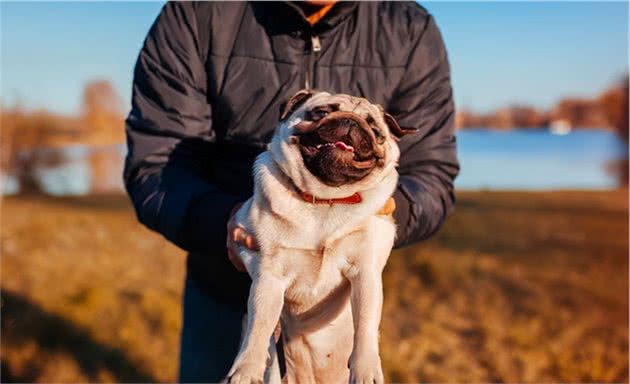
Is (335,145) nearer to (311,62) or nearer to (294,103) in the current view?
(294,103)

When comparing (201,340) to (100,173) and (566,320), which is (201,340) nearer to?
(566,320)

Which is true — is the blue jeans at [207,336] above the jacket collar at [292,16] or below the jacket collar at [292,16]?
below

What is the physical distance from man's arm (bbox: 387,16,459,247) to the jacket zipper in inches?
13.2

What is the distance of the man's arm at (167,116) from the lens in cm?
267

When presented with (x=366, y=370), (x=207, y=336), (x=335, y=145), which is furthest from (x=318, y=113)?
(x=207, y=336)

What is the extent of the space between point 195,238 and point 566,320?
15.9ft

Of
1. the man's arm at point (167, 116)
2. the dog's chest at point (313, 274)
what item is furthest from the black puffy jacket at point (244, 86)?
the dog's chest at point (313, 274)

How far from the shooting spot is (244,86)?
2684 millimetres

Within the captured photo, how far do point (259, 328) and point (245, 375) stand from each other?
5.3 inches

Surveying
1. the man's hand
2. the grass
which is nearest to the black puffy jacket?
the man's hand

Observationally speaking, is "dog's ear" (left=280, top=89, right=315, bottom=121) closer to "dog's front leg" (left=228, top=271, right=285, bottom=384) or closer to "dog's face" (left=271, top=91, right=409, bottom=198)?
"dog's face" (left=271, top=91, right=409, bottom=198)

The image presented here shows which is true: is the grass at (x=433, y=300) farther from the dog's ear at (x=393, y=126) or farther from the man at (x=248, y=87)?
the dog's ear at (x=393, y=126)

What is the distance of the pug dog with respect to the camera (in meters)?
1.99

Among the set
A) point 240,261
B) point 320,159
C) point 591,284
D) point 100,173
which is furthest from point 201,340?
point 100,173
